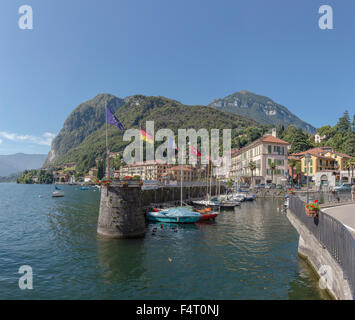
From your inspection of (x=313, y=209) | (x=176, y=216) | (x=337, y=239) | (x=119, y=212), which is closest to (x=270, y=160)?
(x=176, y=216)

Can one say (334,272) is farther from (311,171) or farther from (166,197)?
(311,171)

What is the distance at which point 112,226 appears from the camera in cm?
2573

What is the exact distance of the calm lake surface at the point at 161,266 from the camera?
14867 mm

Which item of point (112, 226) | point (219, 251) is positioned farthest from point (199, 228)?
point (112, 226)

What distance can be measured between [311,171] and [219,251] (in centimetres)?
9689

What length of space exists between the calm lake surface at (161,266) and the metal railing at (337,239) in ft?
12.9

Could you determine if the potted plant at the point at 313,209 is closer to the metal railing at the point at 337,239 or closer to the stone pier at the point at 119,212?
the metal railing at the point at 337,239

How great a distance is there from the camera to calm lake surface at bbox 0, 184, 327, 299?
14.9m

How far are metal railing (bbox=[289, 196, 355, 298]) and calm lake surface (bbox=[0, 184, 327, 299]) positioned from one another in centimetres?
393

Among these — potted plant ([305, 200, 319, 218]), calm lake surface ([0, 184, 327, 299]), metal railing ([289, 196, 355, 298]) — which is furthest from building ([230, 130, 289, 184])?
potted plant ([305, 200, 319, 218])

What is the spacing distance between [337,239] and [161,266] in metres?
13.2

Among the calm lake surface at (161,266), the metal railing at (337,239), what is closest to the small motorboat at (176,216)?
the calm lake surface at (161,266)

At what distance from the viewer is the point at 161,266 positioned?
1911 centimetres

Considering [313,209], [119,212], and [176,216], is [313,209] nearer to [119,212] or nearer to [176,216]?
[119,212]
